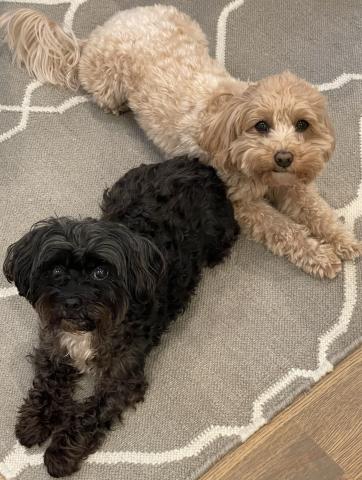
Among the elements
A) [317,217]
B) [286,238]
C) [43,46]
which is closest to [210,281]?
[286,238]

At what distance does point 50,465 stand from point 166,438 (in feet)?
1.11

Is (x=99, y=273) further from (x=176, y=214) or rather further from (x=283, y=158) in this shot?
(x=283, y=158)

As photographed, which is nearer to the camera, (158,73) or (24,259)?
(24,259)

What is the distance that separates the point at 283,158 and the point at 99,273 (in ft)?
2.16

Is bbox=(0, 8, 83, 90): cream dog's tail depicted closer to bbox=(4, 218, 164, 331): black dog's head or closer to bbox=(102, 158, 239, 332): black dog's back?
bbox=(102, 158, 239, 332): black dog's back

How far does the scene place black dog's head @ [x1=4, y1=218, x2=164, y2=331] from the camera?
51.2 inches

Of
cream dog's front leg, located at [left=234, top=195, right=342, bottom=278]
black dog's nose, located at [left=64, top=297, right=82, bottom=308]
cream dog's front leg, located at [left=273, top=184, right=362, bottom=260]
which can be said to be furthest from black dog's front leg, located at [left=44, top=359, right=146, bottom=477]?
cream dog's front leg, located at [left=273, top=184, right=362, bottom=260]

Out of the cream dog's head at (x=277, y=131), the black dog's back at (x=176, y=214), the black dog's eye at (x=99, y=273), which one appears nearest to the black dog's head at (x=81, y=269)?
the black dog's eye at (x=99, y=273)

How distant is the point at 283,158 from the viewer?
1631 mm

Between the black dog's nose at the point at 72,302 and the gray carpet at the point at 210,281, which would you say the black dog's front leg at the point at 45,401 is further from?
the black dog's nose at the point at 72,302

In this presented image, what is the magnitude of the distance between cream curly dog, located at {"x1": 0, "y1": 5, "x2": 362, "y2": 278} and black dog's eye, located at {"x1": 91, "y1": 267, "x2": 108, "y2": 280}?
585mm

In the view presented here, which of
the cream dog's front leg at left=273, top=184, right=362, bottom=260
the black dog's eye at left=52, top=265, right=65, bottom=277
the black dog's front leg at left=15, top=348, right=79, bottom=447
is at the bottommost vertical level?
the black dog's front leg at left=15, top=348, right=79, bottom=447

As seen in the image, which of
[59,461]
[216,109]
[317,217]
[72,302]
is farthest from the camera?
[317,217]

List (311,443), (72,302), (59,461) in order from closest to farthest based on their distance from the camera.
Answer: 1. (72,302)
2. (59,461)
3. (311,443)
